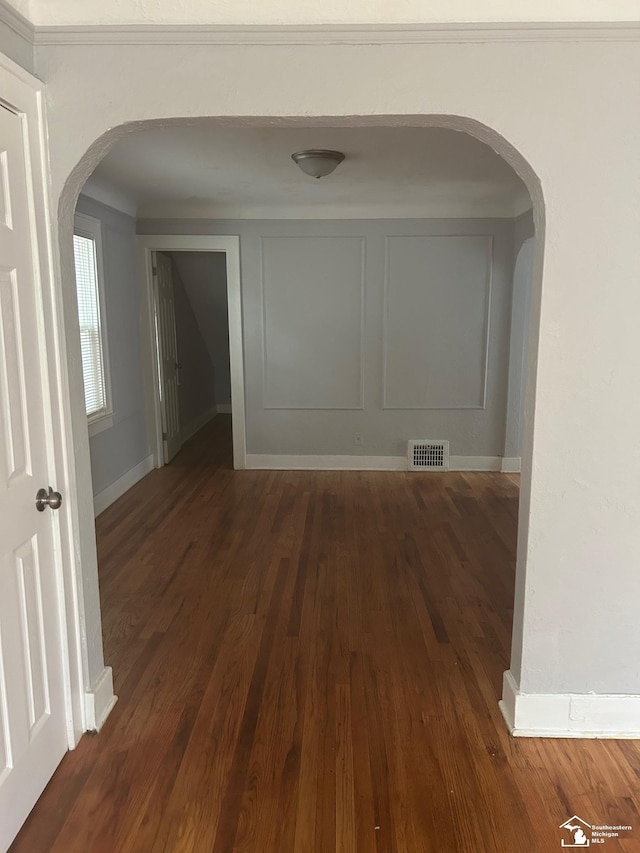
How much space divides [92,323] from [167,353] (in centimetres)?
164

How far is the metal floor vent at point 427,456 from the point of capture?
5.88 metres

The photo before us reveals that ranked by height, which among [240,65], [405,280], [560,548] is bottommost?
[560,548]

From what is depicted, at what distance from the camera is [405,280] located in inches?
222

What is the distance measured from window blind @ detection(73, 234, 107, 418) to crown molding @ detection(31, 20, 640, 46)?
8.94 ft

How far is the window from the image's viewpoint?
448 centimetres

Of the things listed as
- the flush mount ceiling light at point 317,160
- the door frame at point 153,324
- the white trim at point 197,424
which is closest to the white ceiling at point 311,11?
the flush mount ceiling light at point 317,160

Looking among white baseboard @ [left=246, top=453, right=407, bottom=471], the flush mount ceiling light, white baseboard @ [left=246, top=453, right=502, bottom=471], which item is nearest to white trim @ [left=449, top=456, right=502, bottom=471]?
white baseboard @ [left=246, top=453, right=502, bottom=471]

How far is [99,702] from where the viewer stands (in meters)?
2.31

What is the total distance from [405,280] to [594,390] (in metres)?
3.80

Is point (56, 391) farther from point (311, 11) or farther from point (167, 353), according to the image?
point (167, 353)

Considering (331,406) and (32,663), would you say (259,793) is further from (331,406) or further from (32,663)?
(331,406)

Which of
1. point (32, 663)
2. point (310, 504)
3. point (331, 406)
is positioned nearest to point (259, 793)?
point (32, 663)

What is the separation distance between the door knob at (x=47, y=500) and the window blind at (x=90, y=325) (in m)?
2.72

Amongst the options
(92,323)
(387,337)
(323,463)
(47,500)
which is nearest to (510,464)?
(387,337)
